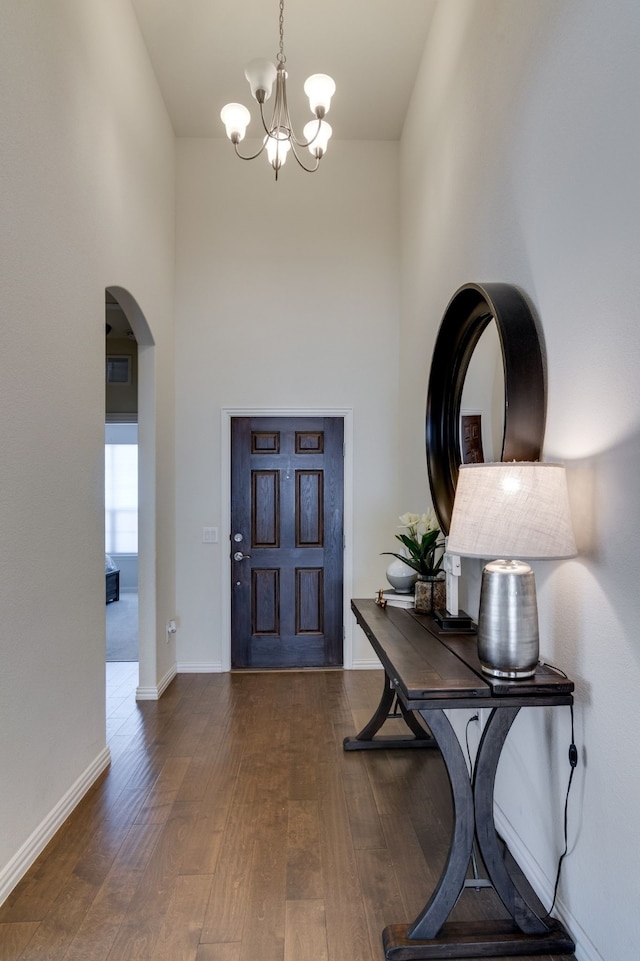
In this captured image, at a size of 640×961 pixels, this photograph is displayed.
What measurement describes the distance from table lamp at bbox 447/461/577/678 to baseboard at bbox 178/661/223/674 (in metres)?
3.08

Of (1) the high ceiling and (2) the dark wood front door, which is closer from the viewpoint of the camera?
(1) the high ceiling

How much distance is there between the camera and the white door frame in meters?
4.46

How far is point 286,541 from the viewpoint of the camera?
14.8ft

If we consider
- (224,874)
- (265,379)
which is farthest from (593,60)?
(265,379)

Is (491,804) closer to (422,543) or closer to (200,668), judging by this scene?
(422,543)

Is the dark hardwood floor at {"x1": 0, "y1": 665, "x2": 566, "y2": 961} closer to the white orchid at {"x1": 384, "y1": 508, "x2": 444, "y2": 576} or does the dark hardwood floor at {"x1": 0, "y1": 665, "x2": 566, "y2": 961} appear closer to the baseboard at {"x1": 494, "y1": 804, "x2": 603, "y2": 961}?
the baseboard at {"x1": 494, "y1": 804, "x2": 603, "y2": 961}

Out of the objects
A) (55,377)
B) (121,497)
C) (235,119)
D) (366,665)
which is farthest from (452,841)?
(121,497)

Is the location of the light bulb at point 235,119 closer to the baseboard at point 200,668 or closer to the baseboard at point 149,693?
the baseboard at point 149,693

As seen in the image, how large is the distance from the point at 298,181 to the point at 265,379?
5.07 ft

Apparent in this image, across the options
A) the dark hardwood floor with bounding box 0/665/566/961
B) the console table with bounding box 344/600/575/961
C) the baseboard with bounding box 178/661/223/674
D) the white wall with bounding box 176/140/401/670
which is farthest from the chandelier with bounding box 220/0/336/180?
the baseboard with bounding box 178/661/223/674

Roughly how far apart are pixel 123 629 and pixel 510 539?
532 centimetres

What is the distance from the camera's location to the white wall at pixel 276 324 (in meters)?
4.46

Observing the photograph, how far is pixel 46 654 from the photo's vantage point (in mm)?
2273

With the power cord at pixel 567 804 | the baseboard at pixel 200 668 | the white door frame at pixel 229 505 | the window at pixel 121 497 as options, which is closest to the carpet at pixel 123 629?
the baseboard at pixel 200 668
